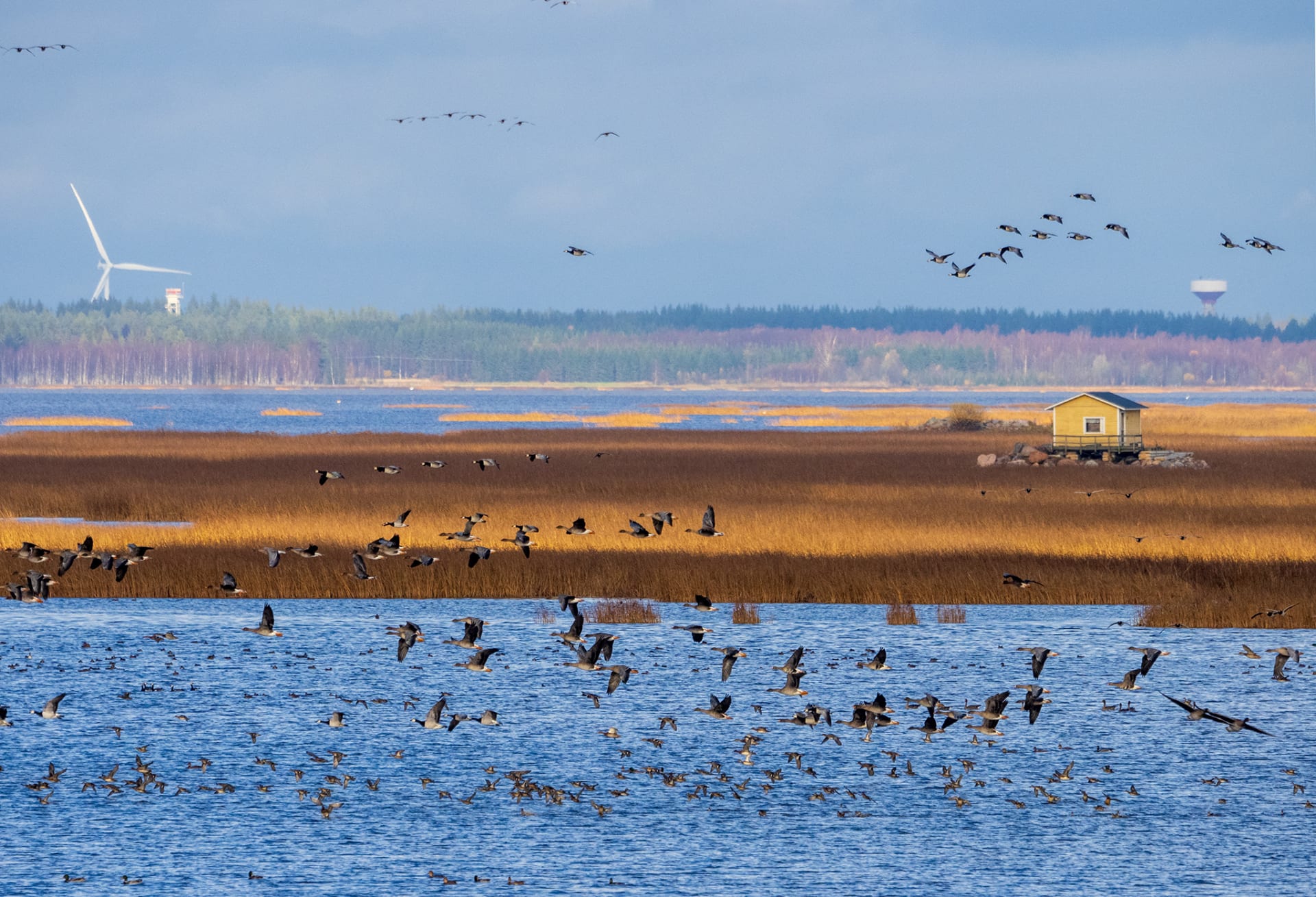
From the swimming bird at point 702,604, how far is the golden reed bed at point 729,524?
0.38 metres

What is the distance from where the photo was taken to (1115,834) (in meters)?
18.8

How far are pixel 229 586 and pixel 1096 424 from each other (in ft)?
203

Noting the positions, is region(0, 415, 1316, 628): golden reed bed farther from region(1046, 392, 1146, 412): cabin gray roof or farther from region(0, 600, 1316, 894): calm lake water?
region(1046, 392, 1146, 412): cabin gray roof

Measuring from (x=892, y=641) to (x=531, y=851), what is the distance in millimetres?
14784

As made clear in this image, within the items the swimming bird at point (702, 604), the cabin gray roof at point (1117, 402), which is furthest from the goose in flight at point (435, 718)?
the cabin gray roof at point (1117, 402)

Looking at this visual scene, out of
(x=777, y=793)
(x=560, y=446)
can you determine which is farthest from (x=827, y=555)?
(x=560, y=446)

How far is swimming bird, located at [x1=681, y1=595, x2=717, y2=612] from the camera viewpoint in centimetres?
2698

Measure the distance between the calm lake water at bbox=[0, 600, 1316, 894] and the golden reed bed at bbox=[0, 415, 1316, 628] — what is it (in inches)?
163

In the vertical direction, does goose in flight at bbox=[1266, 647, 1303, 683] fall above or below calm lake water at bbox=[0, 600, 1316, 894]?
above

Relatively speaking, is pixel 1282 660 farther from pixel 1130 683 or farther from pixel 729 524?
pixel 729 524

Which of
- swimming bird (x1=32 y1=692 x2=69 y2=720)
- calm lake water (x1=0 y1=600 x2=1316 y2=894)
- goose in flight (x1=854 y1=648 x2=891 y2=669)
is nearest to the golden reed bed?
A: calm lake water (x1=0 y1=600 x2=1316 y2=894)

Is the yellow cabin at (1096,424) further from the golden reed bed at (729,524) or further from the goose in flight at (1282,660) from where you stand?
the goose in flight at (1282,660)

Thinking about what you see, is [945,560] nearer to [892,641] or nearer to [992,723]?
[892,641]

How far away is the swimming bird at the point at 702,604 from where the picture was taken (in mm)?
26975
